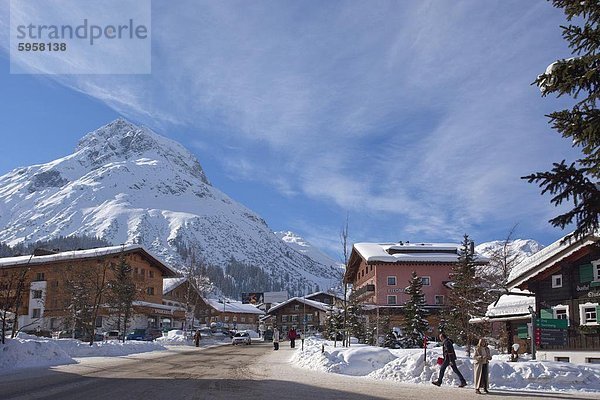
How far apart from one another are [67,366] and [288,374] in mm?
9540

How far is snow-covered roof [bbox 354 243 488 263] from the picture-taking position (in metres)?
64.7

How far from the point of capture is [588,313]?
26.1 m

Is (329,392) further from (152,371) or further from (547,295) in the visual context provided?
(547,295)

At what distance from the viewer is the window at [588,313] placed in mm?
25641

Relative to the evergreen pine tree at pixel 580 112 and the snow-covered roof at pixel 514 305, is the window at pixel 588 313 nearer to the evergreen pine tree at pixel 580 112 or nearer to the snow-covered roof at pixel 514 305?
the snow-covered roof at pixel 514 305

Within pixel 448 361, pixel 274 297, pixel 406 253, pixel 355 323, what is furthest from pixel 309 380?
pixel 274 297

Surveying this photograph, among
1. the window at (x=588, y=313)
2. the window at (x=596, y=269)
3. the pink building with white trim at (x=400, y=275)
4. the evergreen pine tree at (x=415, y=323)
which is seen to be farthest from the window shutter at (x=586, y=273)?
the pink building with white trim at (x=400, y=275)

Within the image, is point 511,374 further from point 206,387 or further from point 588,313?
point 588,313

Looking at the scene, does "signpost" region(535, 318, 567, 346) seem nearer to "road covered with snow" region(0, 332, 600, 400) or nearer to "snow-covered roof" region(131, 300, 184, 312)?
"road covered with snow" region(0, 332, 600, 400)

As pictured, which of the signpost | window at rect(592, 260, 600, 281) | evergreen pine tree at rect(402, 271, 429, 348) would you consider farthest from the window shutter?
evergreen pine tree at rect(402, 271, 429, 348)

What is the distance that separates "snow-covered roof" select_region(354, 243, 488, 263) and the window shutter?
37720 millimetres

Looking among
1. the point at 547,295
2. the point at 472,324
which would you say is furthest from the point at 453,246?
the point at 547,295

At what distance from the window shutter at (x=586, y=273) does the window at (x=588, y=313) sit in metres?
1.13

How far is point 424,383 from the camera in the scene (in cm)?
1733
